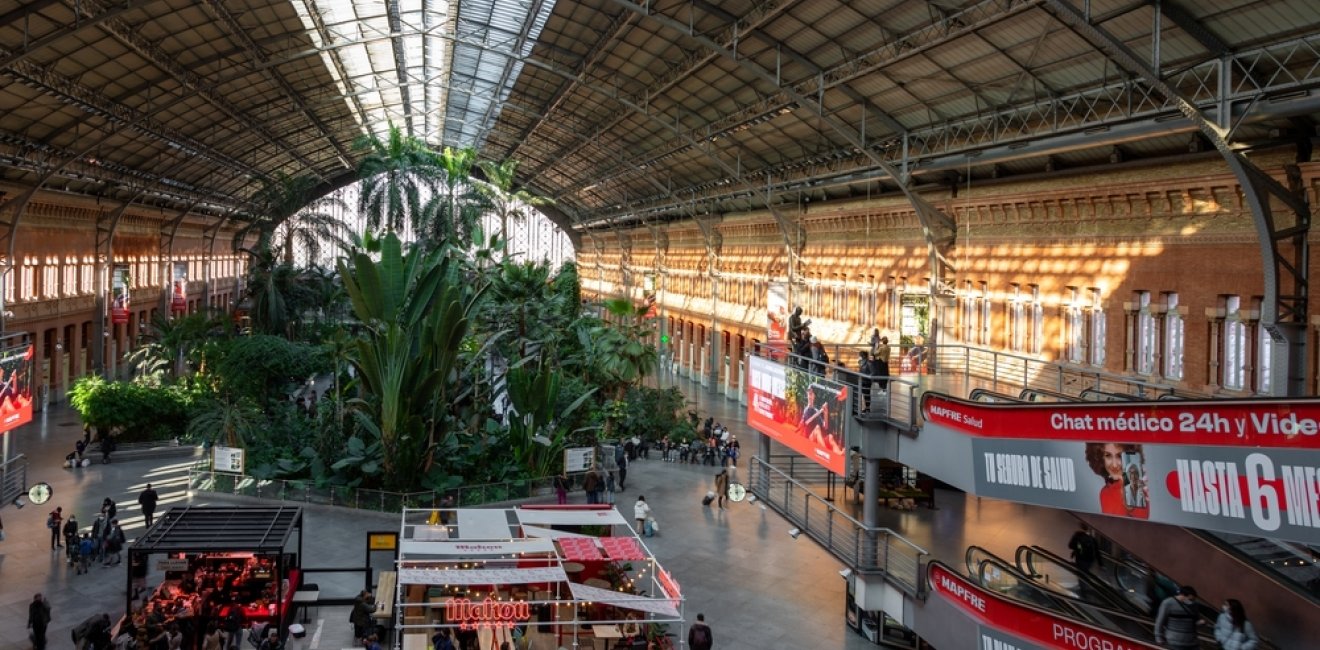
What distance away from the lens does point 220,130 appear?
154 ft

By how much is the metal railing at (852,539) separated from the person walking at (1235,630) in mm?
5457

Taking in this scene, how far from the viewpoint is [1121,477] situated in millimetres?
11781

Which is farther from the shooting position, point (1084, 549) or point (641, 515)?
point (641, 515)

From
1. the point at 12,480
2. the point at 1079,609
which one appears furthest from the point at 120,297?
the point at 1079,609

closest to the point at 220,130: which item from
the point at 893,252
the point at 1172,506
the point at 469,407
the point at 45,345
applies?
the point at 45,345

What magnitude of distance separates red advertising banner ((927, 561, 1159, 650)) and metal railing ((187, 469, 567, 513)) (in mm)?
13226

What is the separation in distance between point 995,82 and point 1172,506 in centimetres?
1499

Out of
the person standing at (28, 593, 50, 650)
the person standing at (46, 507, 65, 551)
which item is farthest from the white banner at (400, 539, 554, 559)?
the person standing at (46, 507, 65, 551)

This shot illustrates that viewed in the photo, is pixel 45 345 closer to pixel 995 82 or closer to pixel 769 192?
pixel 769 192

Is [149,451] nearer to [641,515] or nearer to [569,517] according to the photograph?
[641,515]

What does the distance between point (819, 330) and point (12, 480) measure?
2716cm

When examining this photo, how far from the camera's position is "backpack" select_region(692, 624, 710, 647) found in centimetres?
1623

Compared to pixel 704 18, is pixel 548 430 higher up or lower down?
lower down

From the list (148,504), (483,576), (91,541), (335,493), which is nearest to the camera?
(483,576)
